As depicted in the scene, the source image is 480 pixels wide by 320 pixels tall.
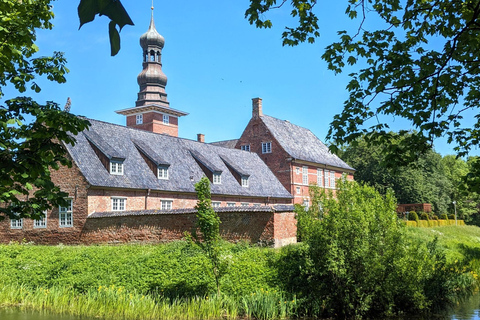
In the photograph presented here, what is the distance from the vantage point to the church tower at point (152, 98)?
55781 mm

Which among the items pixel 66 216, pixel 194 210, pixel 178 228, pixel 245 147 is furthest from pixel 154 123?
pixel 194 210

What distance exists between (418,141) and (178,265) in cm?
962

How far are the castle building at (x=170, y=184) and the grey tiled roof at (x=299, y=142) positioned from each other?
14cm

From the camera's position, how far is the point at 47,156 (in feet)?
22.8

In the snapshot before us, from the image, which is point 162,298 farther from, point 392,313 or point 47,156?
point 47,156

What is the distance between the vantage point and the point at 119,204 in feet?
84.9

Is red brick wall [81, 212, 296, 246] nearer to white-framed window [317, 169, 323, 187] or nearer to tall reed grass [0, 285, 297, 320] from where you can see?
tall reed grass [0, 285, 297, 320]

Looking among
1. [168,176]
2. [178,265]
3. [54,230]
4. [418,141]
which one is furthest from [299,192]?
[418,141]

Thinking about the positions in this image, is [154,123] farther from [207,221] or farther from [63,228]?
[207,221]

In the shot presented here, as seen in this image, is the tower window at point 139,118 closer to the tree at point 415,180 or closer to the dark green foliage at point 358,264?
the tree at point 415,180

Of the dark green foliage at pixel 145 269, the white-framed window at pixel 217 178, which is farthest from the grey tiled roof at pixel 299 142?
the dark green foliage at pixel 145 269

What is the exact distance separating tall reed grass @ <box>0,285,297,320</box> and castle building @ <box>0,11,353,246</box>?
2786 mm

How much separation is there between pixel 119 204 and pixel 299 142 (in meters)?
24.4

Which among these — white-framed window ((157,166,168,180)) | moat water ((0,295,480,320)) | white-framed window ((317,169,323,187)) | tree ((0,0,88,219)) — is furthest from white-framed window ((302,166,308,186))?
tree ((0,0,88,219))
